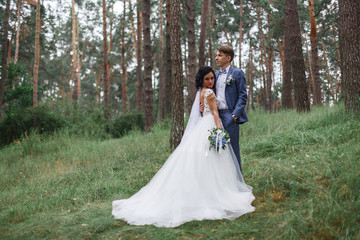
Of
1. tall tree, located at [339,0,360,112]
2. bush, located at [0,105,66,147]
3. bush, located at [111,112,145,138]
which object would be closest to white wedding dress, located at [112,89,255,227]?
tall tree, located at [339,0,360,112]

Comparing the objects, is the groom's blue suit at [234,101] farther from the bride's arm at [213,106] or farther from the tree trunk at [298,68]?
the tree trunk at [298,68]

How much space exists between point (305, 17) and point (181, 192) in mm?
20821

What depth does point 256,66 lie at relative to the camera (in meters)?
43.3

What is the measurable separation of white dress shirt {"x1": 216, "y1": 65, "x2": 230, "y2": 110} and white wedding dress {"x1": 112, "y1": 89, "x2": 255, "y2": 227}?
0.25m

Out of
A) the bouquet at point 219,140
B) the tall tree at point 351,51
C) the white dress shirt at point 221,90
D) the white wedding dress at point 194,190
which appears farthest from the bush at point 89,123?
the tall tree at point 351,51

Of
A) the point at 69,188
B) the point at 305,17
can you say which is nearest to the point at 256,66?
the point at 305,17

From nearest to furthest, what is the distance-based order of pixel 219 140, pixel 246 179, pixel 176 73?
pixel 219 140 → pixel 246 179 → pixel 176 73

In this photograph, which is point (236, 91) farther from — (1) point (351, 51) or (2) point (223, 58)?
(1) point (351, 51)

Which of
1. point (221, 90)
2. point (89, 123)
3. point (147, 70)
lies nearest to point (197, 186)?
point (221, 90)

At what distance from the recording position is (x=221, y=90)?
15.5ft

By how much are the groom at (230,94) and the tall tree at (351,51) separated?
3.98 m

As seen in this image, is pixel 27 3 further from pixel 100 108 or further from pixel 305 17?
pixel 305 17

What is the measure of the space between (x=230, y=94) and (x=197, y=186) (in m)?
1.58

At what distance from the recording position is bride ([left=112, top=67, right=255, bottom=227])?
390 cm
